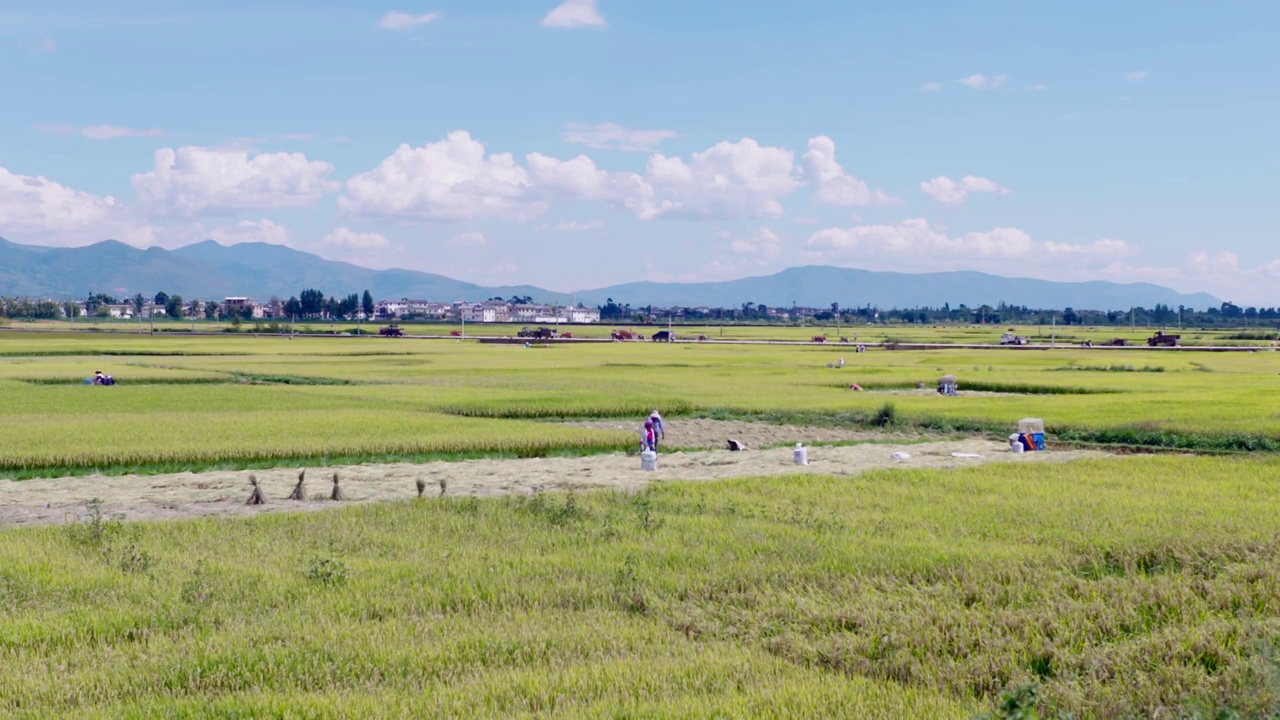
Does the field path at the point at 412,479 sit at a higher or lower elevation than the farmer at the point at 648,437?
lower

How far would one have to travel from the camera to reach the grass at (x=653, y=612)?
27.1 feet

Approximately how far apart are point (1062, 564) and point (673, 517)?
18.6 feet

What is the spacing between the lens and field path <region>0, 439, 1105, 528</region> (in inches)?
727

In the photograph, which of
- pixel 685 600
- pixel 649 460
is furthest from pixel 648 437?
pixel 685 600

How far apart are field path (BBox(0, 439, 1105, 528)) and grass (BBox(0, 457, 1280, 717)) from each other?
285 cm

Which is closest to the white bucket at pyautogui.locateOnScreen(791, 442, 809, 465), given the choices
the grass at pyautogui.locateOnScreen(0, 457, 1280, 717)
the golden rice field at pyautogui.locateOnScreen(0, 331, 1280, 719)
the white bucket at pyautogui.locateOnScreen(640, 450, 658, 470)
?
the golden rice field at pyautogui.locateOnScreen(0, 331, 1280, 719)

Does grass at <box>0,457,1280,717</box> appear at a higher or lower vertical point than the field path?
higher

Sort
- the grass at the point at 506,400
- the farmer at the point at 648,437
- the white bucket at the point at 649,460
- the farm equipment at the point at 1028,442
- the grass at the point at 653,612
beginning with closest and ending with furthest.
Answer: the grass at the point at 653,612
the white bucket at the point at 649,460
the farmer at the point at 648,437
the farm equipment at the point at 1028,442
the grass at the point at 506,400

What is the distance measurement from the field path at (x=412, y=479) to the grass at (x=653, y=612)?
9.35 ft

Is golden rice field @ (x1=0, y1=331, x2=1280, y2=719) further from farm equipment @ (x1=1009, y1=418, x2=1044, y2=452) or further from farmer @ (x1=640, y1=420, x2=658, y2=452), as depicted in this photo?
farmer @ (x1=640, y1=420, x2=658, y2=452)

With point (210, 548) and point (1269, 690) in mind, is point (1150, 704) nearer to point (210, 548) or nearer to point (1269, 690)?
point (1269, 690)

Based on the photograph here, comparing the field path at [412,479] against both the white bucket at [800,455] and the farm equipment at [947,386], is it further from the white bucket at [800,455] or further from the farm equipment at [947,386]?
the farm equipment at [947,386]

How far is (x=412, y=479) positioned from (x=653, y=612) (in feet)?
40.5

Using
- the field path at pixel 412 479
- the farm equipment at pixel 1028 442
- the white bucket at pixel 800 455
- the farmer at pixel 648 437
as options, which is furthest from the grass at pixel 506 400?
the white bucket at pixel 800 455
